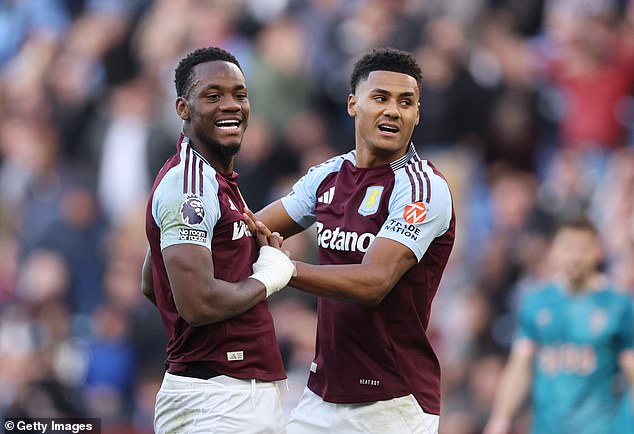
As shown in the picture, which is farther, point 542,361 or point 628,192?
point 628,192

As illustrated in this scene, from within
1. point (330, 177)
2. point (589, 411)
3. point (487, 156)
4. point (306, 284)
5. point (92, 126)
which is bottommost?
point (589, 411)

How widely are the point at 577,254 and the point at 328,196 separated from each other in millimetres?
2521

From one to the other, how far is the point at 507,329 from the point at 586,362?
7.12ft

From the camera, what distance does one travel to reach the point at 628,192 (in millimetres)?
10039

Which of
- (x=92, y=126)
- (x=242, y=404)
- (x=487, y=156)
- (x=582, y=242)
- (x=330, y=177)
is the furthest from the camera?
(x=92, y=126)

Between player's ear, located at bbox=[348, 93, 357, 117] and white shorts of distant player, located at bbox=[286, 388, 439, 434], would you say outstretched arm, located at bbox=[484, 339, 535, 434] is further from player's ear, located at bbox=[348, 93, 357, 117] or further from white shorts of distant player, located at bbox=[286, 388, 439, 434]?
player's ear, located at bbox=[348, 93, 357, 117]

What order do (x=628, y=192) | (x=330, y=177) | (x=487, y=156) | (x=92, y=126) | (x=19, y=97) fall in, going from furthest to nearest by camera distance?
(x=19, y=97) < (x=92, y=126) < (x=487, y=156) < (x=628, y=192) < (x=330, y=177)

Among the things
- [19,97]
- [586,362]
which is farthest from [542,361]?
[19,97]

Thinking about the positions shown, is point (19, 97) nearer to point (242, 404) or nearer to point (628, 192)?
point (628, 192)

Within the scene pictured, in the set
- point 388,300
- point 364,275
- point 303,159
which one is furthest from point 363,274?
point 303,159

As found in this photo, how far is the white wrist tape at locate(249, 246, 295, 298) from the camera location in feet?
16.8

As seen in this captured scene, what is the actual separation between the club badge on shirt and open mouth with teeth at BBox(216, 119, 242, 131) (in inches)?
33.9

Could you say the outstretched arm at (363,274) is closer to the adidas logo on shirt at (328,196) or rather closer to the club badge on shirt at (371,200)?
the club badge on shirt at (371,200)

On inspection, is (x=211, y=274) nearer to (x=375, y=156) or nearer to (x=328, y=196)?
(x=328, y=196)
